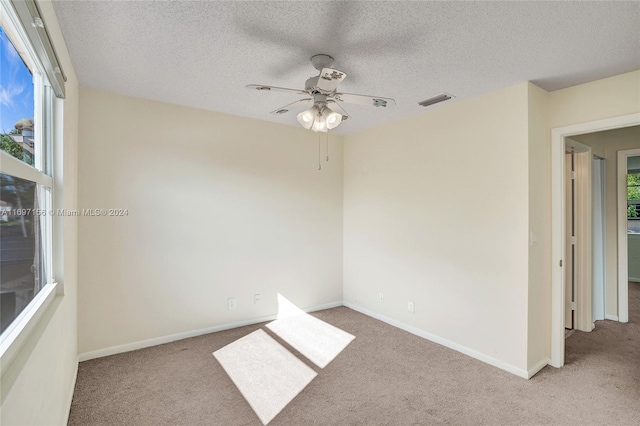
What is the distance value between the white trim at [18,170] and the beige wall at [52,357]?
1.63 feet

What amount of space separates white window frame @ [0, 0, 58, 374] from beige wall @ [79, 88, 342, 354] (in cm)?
111

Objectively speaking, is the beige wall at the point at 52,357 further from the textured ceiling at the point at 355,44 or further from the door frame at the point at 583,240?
the door frame at the point at 583,240

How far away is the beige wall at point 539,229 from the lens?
9.11 ft

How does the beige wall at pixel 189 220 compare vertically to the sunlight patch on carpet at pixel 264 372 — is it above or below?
above

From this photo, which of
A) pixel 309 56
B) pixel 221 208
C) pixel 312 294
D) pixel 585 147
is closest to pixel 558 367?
pixel 585 147

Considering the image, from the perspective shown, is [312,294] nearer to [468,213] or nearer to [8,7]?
[468,213]

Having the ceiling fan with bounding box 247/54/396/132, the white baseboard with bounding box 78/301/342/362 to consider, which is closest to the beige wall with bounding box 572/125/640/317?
the ceiling fan with bounding box 247/54/396/132

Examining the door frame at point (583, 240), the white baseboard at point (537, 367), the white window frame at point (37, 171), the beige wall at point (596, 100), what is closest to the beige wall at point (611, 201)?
the door frame at point (583, 240)

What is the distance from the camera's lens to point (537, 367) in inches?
111

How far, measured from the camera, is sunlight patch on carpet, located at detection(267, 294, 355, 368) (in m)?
3.16

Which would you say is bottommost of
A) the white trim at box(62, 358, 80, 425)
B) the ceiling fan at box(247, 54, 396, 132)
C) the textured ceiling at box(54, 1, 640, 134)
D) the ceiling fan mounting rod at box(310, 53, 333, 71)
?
the white trim at box(62, 358, 80, 425)

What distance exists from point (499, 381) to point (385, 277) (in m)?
1.69

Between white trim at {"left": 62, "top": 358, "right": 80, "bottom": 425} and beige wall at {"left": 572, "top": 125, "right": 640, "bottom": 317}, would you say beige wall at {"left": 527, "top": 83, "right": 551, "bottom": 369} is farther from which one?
white trim at {"left": 62, "top": 358, "right": 80, "bottom": 425}

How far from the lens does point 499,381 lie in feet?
8.75
